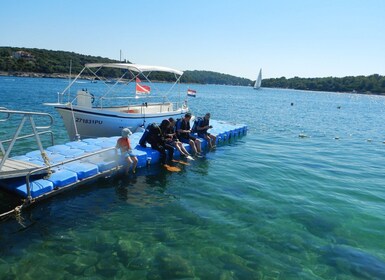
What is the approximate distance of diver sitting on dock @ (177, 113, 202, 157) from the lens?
46.4ft

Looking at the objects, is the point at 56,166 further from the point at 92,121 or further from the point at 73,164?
the point at 92,121

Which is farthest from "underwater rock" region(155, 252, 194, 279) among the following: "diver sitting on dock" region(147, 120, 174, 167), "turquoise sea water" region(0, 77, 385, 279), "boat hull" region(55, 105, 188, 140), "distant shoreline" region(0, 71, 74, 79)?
"distant shoreline" region(0, 71, 74, 79)

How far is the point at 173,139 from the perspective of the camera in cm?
1344

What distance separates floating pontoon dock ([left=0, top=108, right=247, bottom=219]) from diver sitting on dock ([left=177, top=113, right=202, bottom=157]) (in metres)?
1.00

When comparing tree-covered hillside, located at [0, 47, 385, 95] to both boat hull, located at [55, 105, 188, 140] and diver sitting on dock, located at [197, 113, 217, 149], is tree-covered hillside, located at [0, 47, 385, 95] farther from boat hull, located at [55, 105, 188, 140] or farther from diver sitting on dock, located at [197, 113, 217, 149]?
diver sitting on dock, located at [197, 113, 217, 149]

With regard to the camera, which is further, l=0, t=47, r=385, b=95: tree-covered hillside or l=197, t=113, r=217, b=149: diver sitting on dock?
l=0, t=47, r=385, b=95: tree-covered hillside

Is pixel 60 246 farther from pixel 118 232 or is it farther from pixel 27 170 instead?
pixel 27 170

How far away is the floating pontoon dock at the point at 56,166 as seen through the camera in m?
7.65

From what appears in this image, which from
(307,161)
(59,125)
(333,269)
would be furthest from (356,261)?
(59,125)

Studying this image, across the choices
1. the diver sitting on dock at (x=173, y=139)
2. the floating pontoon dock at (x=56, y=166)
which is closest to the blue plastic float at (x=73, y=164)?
the floating pontoon dock at (x=56, y=166)

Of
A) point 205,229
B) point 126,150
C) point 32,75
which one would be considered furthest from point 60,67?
point 205,229

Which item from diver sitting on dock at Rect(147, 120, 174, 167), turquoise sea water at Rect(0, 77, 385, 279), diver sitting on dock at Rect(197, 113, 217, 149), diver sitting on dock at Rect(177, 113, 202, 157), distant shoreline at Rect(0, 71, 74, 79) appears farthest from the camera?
distant shoreline at Rect(0, 71, 74, 79)

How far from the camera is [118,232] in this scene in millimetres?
7113

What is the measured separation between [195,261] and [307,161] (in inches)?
417
